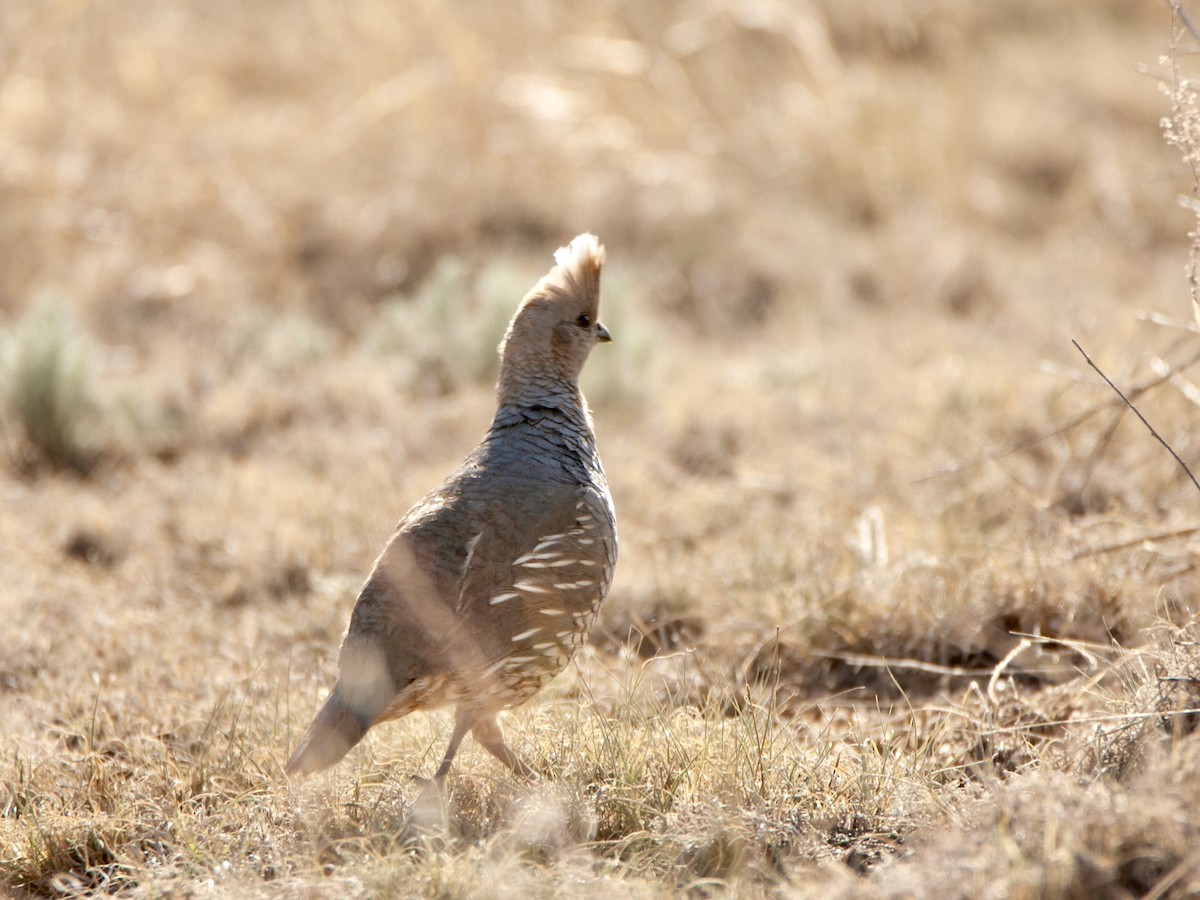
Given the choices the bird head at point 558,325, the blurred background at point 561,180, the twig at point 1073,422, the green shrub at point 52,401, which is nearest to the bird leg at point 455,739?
the bird head at point 558,325

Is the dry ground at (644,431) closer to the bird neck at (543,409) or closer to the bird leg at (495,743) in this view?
the bird leg at (495,743)

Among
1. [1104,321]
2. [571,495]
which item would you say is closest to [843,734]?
[571,495]

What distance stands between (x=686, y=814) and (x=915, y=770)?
2.22 feet

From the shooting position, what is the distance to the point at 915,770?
3.39 m

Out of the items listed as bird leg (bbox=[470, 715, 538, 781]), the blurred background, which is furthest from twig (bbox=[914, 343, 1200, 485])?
the blurred background

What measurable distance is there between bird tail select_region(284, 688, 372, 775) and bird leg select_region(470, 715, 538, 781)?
17.2 inches

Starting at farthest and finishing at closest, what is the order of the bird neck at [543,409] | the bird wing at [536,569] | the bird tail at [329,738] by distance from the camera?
the bird neck at [543,409]
the bird wing at [536,569]
the bird tail at [329,738]

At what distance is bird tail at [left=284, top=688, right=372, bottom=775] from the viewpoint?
3.17 meters

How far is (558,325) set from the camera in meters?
4.17

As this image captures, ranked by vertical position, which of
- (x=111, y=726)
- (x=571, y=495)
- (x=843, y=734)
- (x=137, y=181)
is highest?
(x=137, y=181)

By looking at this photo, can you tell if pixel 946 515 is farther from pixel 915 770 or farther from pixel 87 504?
pixel 87 504

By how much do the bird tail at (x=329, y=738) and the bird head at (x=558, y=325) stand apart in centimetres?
129

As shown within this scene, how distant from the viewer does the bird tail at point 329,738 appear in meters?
3.17

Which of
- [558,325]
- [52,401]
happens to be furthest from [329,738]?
[52,401]
